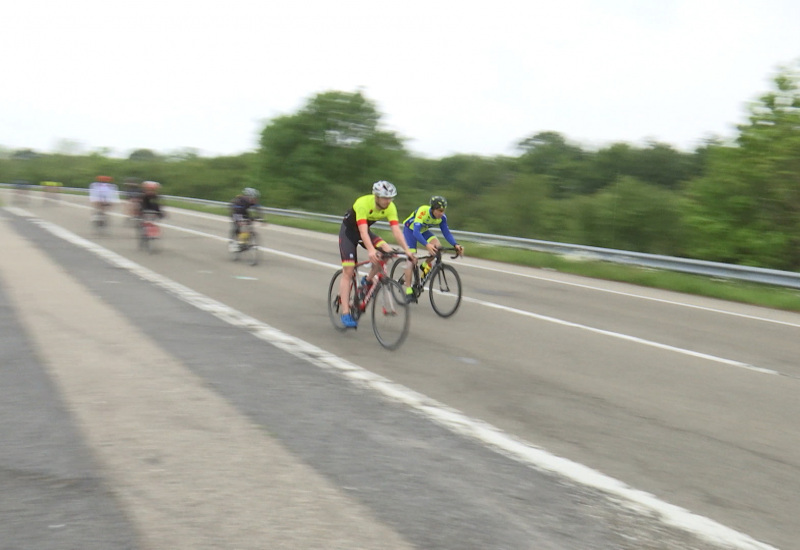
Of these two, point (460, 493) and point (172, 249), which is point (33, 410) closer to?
point (460, 493)

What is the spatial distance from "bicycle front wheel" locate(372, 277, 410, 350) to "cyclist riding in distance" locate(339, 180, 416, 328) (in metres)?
0.33

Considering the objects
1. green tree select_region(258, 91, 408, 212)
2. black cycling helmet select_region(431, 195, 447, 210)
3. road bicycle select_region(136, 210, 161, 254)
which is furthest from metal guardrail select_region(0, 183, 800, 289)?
green tree select_region(258, 91, 408, 212)

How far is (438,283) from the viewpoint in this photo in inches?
431

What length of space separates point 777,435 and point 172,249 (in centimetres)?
1599

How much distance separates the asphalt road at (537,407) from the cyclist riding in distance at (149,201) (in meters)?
6.26

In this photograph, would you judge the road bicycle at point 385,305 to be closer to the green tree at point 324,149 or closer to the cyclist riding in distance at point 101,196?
the cyclist riding in distance at point 101,196

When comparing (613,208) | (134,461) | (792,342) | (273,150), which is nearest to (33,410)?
(134,461)

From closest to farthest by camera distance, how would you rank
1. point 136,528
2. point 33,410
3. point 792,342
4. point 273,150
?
point 136,528
point 33,410
point 792,342
point 273,150

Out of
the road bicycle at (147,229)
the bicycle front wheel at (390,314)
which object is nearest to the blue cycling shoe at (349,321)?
the bicycle front wheel at (390,314)

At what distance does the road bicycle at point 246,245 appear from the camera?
16.7 m

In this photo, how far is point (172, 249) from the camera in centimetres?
1902

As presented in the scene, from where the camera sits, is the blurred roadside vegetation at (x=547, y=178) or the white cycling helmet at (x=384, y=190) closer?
the white cycling helmet at (x=384, y=190)

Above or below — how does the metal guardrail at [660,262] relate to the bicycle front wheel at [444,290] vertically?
above

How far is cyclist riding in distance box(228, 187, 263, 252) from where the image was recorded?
17.0 meters
